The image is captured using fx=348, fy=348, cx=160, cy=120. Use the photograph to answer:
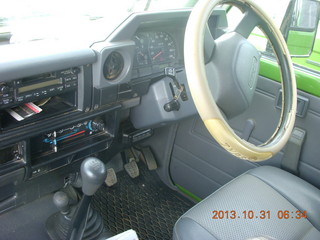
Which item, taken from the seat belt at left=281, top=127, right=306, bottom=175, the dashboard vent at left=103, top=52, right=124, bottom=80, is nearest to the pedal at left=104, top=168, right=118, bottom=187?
the dashboard vent at left=103, top=52, right=124, bottom=80

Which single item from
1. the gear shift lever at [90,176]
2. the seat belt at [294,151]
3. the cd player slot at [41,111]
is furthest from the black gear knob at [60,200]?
the seat belt at [294,151]

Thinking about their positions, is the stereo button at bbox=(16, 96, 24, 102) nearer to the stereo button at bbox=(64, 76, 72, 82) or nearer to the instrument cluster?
the stereo button at bbox=(64, 76, 72, 82)

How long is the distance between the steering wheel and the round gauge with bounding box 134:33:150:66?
384 millimetres

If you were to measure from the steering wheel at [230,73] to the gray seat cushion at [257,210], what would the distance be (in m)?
0.31

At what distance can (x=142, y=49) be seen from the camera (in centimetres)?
142

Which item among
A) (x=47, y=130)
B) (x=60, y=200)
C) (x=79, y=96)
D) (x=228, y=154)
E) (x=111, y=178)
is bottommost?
(x=111, y=178)

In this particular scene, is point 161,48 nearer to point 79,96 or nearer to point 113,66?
point 113,66

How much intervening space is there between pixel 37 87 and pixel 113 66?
11.7 inches

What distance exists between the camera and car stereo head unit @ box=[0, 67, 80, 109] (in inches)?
40.8

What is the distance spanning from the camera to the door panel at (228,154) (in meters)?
1.53

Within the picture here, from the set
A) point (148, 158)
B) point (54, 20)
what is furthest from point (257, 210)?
point (54, 20)

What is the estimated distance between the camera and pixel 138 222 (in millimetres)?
1818

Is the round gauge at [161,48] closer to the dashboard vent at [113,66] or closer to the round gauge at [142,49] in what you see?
the round gauge at [142,49]

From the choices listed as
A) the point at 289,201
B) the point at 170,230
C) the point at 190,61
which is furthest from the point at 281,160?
the point at 190,61
